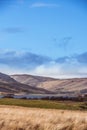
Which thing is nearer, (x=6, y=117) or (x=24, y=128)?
(x=24, y=128)

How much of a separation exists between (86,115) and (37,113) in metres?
2.77

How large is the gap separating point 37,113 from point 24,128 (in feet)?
4.54

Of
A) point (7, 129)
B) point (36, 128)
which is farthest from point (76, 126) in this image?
point (7, 129)

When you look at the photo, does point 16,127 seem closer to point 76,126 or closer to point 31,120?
point 31,120

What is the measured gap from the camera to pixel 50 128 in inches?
817

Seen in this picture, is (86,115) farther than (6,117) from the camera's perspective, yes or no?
No

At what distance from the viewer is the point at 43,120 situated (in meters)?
21.4

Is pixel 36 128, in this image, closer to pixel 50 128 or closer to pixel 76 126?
pixel 50 128

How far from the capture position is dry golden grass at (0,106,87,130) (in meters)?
20.5

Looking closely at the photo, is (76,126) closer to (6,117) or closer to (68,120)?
(68,120)

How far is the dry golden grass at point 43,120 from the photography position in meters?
20.5

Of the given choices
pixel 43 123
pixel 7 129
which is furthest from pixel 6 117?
pixel 43 123

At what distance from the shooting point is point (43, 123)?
21.2 m

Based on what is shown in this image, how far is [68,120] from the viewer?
68.4 ft
